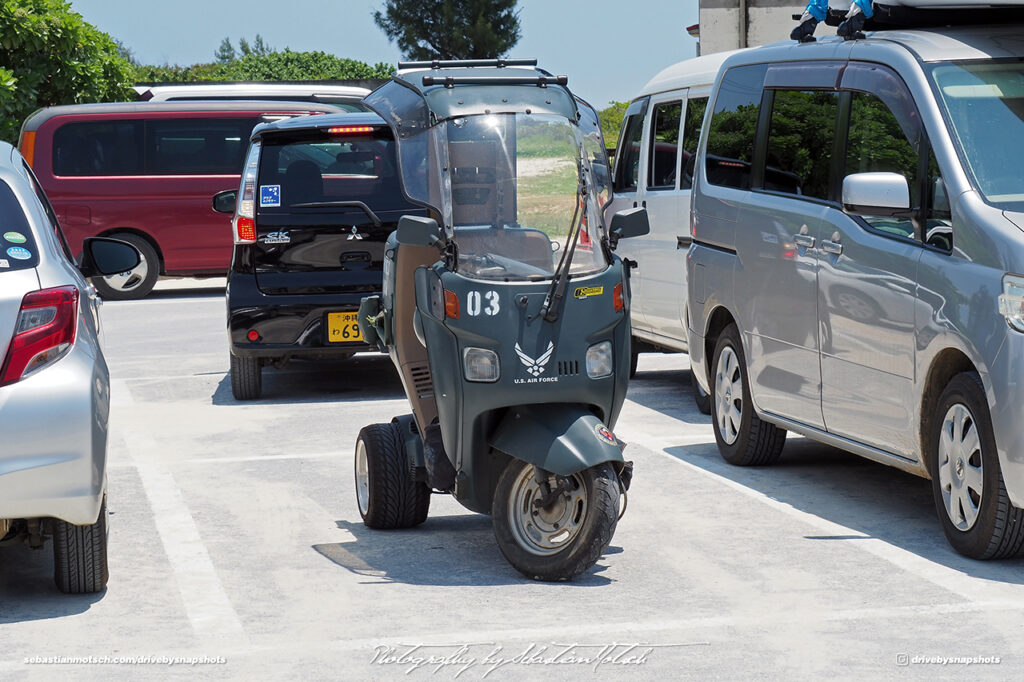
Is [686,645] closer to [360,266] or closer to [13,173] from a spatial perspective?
[13,173]

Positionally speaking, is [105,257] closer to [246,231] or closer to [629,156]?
[246,231]

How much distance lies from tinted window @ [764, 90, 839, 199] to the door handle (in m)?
0.22

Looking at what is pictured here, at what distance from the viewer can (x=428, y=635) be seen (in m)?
5.10

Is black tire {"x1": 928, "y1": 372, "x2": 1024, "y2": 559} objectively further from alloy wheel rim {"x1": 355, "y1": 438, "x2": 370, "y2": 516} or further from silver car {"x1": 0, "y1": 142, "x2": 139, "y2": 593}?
silver car {"x1": 0, "y1": 142, "x2": 139, "y2": 593}

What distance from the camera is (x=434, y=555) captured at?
6.25 metres

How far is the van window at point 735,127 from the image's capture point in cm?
829

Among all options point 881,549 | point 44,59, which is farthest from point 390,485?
point 44,59

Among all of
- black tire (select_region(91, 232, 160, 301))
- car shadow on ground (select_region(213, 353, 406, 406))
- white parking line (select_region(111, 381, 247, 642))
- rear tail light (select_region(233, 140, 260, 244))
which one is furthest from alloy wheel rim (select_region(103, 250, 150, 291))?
white parking line (select_region(111, 381, 247, 642))

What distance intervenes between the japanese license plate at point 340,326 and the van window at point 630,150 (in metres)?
2.17

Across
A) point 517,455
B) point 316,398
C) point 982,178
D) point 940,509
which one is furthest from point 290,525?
point 316,398

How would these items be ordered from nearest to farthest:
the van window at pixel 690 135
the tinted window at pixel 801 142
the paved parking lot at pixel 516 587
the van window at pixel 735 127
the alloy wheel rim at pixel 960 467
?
1. the paved parking lot at pixel 516 587
2. the alloy wheel rim at pixel 960 467
3. the tinted window at pixel 801 142
4. the van window at pixel 735 127
5. the van window at pixel 690 135

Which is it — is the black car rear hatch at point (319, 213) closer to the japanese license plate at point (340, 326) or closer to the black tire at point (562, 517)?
the japanese license plate at point (340, 326)

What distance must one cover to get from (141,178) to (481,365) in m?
14.5

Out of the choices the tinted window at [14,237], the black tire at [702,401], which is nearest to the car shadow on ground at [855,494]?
the black tire at [702,401]
